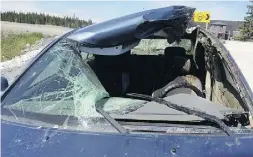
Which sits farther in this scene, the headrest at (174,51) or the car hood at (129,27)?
the headrest at (174,51)

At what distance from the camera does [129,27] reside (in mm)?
2607

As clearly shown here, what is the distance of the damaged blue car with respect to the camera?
202 cm

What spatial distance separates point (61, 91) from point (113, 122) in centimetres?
60

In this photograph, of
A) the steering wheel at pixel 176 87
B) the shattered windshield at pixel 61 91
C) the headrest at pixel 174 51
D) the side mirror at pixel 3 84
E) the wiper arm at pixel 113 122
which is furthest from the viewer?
the headrest at pixel 174 51

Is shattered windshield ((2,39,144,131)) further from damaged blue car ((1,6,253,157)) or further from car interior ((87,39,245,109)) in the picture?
car interior ((87,39,245,109))

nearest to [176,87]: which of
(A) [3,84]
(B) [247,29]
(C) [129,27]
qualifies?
(C) [129,27]

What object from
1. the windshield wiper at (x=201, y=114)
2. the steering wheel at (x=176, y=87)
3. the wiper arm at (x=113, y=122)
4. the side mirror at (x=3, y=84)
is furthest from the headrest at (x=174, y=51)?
the side mirror at (x=3, y=84)

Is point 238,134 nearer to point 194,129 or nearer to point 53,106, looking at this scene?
point 194,129

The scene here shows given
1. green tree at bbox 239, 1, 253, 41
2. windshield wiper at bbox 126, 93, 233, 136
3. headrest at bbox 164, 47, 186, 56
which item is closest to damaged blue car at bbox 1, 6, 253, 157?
windshield wiper at bbox 126, 93, 233, 136

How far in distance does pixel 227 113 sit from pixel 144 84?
1553 millimetres

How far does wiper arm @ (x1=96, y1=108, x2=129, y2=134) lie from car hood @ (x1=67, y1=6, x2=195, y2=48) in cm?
53

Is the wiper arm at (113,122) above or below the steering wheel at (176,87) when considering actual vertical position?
above

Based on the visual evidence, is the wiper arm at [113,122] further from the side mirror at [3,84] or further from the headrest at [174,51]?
the headrest at [174,51]

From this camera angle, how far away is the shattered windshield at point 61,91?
95.3 inches
